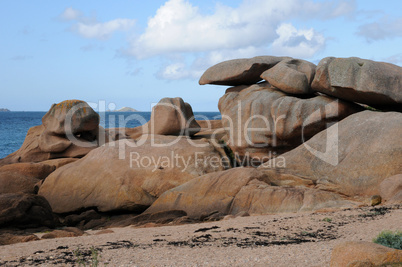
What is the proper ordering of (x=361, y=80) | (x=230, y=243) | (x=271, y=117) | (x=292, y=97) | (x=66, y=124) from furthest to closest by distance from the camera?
(x=66, y=124) → (x=271, y=117) → (x=292, y=97) → (x=361, y=80) → (x=230, y=243)

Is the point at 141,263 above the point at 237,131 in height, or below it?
below

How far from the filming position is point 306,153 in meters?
18.0

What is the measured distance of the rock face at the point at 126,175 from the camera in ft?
58.9

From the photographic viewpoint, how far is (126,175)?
18484 millimetres

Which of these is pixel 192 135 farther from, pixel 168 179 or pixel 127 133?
pixel 168 179

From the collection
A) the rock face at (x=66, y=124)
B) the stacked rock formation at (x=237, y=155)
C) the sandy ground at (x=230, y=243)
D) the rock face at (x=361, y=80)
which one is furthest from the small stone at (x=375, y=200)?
the rock face at (x=66, y=124)

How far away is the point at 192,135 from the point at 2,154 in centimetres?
3393

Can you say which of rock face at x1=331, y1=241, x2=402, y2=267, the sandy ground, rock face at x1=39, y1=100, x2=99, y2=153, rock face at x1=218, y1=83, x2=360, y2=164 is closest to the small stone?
the sandy ground

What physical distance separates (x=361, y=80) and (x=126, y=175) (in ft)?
32.6

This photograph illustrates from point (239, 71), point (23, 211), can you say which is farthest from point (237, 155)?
point (23, 211)

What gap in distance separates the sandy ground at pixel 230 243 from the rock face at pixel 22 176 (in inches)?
316

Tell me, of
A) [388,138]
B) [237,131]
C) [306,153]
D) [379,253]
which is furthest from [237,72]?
[379,253]

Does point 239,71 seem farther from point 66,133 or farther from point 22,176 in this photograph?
point 22,176

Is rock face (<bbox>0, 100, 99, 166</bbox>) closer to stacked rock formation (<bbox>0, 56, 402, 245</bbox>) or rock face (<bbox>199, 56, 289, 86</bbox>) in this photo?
stacked rock formation (<bbox>0, 56, 402, 245</bbox>)
